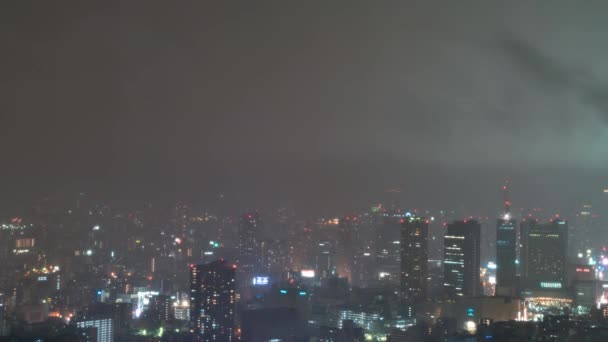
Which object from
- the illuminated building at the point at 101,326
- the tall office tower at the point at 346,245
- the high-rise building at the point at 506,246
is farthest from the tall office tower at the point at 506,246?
the illuminated building at the point at 101,326

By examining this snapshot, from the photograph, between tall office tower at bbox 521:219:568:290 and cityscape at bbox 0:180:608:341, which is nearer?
cityscape at bbox 0:180:608:341

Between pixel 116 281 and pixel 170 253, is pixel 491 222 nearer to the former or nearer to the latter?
pixel 170 253

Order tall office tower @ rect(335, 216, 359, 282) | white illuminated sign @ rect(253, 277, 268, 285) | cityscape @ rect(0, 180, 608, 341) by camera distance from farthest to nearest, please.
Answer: tall office tower @ rect(335, 216, 359, 282), white illuminated sign @ rect(253, 277, 268, 285), cityscape @ rect(0, 180, 608, 341)

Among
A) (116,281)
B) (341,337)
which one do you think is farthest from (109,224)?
(341,337)

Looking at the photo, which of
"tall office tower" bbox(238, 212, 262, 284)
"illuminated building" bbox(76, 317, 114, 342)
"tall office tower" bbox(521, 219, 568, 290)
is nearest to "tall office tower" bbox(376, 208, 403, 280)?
"tall office tower" bbox(521, 219, 568, 290)

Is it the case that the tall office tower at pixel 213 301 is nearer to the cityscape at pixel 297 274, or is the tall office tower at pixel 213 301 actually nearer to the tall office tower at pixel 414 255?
the cityscape at pixel 297 274

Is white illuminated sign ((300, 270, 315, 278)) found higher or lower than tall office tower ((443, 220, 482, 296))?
lower

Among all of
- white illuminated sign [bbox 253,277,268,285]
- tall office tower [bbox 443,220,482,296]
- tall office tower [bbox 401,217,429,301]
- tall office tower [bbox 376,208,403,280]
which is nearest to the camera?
white illuminated sign [bbox 253,277,268,285]

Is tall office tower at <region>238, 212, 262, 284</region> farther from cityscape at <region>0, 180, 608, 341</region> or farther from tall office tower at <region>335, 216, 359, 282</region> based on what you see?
tall office tower at <region>335, 216, 359, 282</region>
